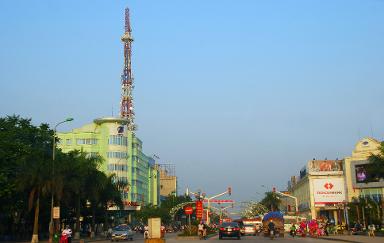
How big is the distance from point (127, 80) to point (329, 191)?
71.1m

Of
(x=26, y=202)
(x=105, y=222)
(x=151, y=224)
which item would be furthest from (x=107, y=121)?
(x=151, y=224)

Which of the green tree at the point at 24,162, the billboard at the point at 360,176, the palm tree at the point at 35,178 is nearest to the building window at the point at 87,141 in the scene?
the billboard at the point at 360,176

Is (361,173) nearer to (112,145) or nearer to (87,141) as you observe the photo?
(112,145)

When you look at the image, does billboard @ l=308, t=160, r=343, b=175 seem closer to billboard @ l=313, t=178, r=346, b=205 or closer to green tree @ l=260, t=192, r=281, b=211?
billboard @ l=313, t=178, r=346, b=205

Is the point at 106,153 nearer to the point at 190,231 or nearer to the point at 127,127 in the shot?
the point at 127,127

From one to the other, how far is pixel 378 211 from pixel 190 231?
2908cm

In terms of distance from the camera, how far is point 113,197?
74.2m

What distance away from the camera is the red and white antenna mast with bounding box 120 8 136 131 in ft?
458

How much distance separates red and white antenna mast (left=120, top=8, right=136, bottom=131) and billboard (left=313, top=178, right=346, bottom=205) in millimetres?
65140

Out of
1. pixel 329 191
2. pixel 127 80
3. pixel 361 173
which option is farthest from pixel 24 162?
pixel 127 80

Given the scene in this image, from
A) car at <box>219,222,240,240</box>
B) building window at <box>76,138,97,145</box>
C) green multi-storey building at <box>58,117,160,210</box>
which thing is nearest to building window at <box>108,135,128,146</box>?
green multi-storey building at <box>58,117,160,210</box>

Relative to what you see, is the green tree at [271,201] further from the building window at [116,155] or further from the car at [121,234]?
the car at [121,234]

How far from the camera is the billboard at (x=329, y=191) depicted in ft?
282

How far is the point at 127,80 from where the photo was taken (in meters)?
140
